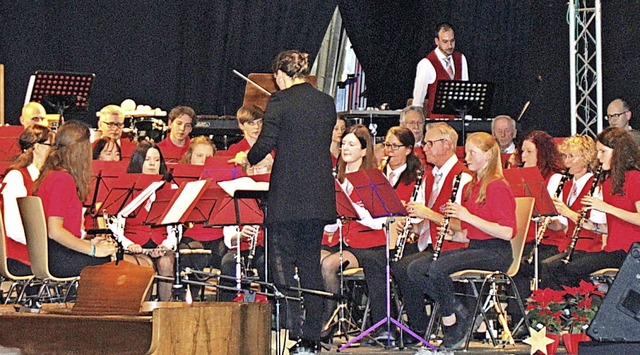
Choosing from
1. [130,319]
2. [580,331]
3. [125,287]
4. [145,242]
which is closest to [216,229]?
[145,242]

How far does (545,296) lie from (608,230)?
3.22ft

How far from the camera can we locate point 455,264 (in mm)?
6957

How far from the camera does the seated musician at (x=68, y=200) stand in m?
6.95

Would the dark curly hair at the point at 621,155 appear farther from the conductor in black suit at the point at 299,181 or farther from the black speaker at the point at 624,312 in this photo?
the black speaker at the point at 624,312

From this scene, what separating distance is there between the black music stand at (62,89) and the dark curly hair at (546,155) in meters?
3.75

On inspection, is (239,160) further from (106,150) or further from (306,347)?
(306,347)

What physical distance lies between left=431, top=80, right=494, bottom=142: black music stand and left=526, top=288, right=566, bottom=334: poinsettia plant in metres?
3.29

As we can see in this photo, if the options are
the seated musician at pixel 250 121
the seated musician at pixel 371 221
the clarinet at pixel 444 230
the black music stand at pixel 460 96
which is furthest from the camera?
the black music stand at pixel 460 96

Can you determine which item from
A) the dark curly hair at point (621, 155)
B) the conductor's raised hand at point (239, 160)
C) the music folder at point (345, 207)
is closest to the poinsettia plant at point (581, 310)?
the dark curly hair at point (621, 155)

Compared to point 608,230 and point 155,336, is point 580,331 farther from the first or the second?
point 155,336

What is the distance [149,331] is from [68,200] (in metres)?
3.41

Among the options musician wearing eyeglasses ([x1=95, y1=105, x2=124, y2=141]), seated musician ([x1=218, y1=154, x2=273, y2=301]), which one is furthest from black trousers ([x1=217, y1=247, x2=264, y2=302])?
musician wearing eyeglasses ([x1=95, y1=105, x2=124, y2=141])

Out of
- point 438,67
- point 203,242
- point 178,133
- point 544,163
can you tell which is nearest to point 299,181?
point 203,242

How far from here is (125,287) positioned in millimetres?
4363
